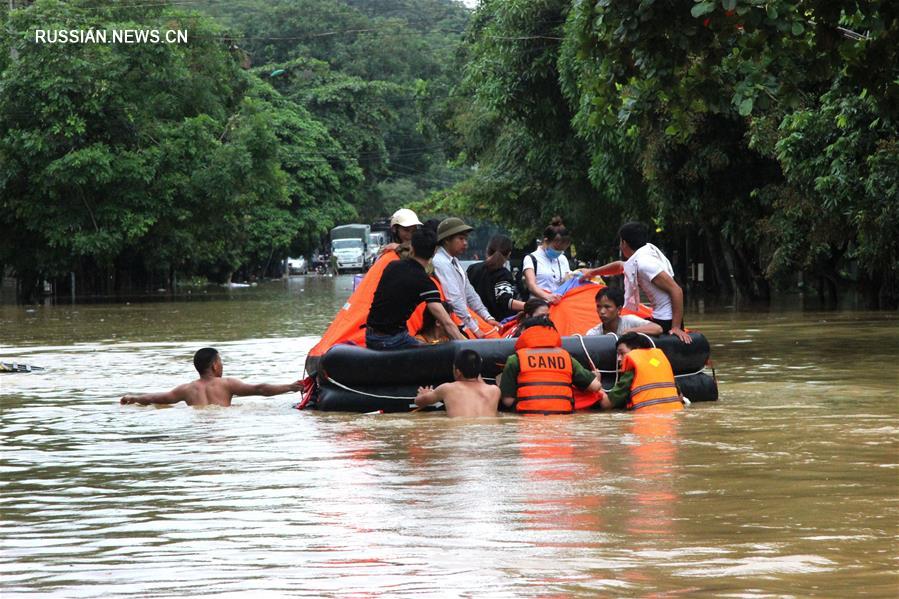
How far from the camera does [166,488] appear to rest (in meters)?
8.78

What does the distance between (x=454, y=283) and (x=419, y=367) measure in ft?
3.61

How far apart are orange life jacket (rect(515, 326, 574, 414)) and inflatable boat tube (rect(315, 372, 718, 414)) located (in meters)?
0.87

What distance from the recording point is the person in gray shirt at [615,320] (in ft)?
44.0

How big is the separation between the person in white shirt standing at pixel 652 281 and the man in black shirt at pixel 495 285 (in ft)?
6.01

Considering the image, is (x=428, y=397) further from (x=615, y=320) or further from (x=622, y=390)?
(x=615, y=320)

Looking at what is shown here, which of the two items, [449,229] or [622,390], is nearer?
[622,390]

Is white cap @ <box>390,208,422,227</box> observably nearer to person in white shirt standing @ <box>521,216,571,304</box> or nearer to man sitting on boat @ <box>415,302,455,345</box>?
man sitting on boat @ <box>415,302,455,345</box>

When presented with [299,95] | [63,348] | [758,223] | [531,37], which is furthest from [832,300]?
[299,95]

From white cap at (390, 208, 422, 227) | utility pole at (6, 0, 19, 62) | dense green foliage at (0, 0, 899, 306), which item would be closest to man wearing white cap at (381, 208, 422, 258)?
white cap at (390, 208, 422, 227)

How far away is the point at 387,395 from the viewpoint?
518 inches

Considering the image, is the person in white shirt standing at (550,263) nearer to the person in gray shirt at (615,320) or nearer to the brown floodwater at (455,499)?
the person in gray shirt at (615,320)

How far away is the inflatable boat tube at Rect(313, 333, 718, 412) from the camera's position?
13.0 meters

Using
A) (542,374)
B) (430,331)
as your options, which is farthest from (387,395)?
(542,374)

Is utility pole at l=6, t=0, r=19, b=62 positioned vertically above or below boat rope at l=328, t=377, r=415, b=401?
above
